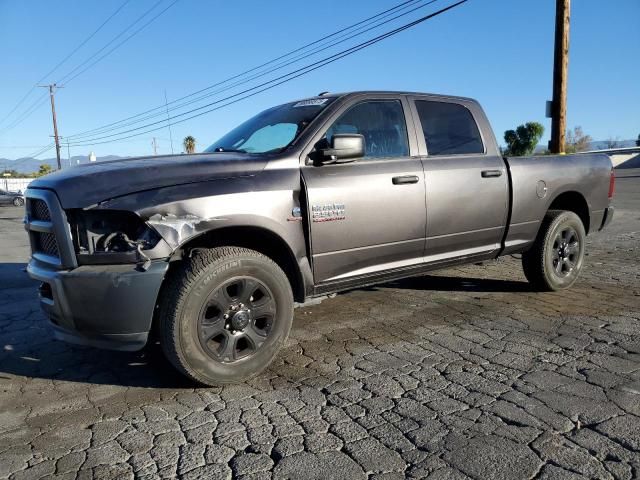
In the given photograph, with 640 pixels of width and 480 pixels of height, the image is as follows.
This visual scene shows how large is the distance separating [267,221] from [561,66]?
35.0 feet

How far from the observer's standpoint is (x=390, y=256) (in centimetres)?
418

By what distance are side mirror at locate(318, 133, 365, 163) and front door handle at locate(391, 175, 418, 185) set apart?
49 centimetres

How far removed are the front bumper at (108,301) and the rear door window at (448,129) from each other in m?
2.68

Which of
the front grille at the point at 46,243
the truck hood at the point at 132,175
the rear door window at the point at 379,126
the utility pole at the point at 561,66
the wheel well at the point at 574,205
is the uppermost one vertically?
the utility pole at the point at 561,66

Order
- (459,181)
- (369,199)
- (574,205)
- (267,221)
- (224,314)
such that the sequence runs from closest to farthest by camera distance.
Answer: (224,314) < (267,221) < (369,199) < (459,181) < (574,205)

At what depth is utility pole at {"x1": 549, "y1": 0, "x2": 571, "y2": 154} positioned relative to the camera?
1150 cm

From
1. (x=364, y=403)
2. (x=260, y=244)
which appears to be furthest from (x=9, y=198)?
(x=364, y=403)

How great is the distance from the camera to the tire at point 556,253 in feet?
17.8

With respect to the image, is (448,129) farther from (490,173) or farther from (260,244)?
(260,244)

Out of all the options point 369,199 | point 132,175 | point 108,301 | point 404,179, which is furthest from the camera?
point 404,179

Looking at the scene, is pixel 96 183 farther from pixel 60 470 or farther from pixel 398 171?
pixel 398 171

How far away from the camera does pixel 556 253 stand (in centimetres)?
561

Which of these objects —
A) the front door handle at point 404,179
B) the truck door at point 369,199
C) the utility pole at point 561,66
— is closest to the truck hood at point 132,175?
the truck door at point 369,199

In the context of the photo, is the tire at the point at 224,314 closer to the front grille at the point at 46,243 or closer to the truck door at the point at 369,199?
the truck door at the point at 369,199
